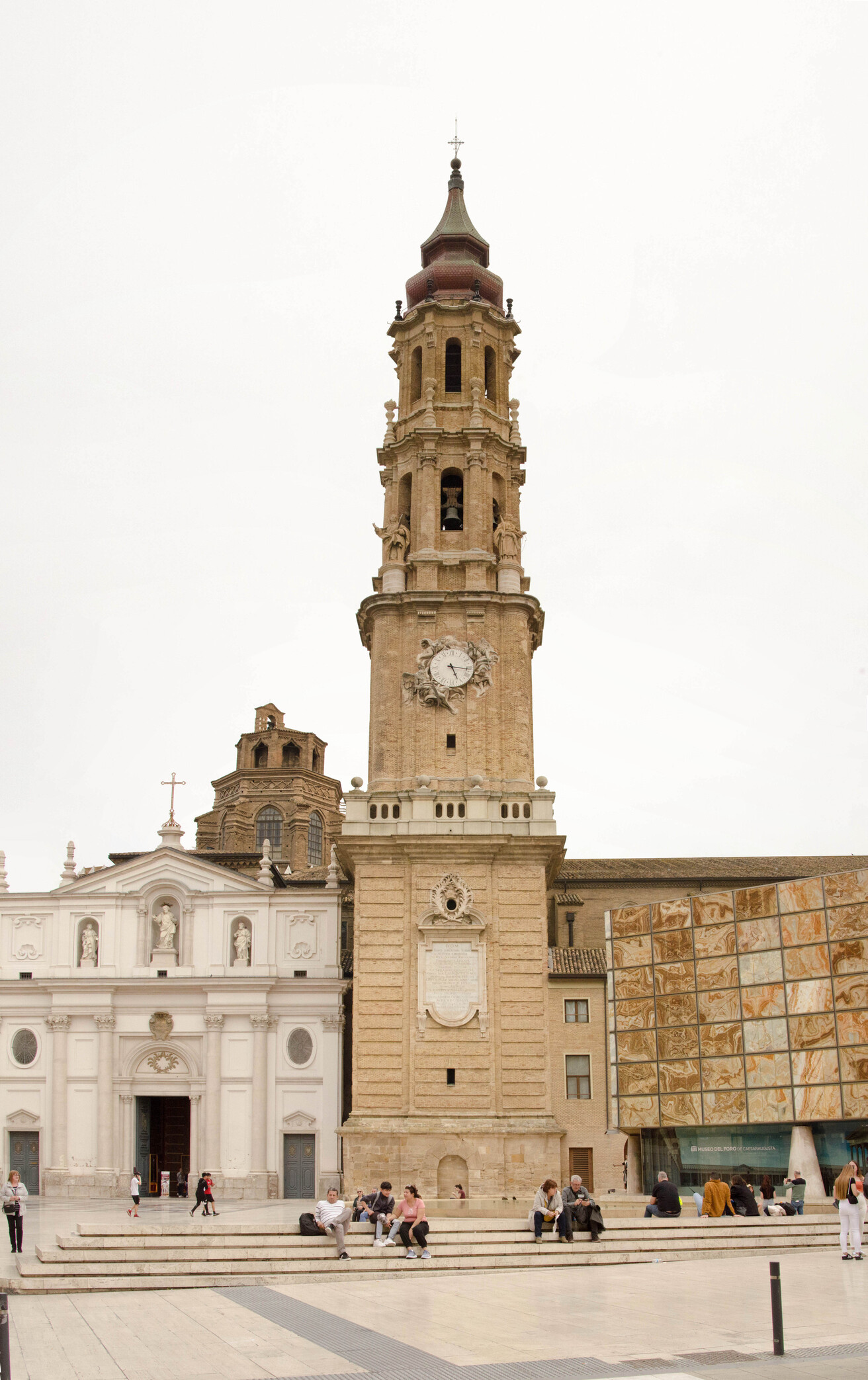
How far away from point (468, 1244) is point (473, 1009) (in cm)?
1857

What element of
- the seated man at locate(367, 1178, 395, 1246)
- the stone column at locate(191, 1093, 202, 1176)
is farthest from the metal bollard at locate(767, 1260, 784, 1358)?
the stone column at locate(191, 1093, 202, 1176)

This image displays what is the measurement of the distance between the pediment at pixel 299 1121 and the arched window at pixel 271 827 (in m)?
28.3

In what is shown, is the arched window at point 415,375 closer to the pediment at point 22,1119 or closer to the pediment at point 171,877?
the pediment at point 171,877

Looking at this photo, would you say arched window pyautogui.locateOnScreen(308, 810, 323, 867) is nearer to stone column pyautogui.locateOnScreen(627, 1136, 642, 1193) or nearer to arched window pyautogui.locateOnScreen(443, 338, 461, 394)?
arched window pyautogui.locateOnScreen(443, 338, 461, 394)

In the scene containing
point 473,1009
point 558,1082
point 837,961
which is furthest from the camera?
point 558,1082

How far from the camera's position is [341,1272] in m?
23.3

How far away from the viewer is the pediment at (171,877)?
173ft

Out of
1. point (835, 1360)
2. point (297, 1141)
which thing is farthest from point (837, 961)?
point (835, 1360)

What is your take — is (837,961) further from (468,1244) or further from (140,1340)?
(140,1340)

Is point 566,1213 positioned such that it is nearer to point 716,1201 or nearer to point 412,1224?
point 412,1224

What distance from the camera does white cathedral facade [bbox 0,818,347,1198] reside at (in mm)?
49094

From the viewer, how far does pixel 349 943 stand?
5466cm

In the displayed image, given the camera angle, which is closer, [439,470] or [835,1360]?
[835,1360]

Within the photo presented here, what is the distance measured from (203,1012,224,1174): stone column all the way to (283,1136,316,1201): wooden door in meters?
2.49
